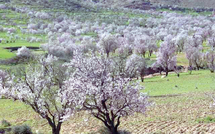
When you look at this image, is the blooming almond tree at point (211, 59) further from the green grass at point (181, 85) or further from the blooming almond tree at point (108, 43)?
the blooming almond tree at point (108, 43)

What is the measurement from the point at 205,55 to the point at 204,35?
56.8 metres

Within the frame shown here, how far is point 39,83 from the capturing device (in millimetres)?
20641

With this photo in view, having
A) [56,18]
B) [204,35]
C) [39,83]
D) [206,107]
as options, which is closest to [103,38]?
[204,35]

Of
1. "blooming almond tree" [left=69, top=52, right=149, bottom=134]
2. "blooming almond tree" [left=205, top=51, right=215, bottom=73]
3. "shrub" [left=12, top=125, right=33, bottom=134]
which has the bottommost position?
"blooming almond tree" [left=205, top=51, right=215, bottom=73]

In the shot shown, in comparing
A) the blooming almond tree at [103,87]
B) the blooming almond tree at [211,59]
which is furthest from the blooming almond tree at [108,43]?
the blooming almond tree at [103,87]

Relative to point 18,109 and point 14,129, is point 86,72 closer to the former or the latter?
point 14,129

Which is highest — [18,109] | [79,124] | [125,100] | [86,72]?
[86,72]

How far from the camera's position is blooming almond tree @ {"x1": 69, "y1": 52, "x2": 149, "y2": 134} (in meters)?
17.2

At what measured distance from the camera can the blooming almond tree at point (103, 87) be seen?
1717 centimetres

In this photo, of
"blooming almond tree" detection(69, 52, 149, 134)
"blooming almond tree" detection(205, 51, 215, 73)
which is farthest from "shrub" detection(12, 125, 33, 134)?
"blooming almond tree" detection(205, 51, 215, 73)

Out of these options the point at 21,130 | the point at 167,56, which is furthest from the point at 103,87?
the point at 167,56

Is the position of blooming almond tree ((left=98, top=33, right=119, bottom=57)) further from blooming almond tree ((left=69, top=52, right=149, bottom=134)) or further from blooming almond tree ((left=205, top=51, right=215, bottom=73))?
blooming almond tree ((left=69, top=52, right=149, bottom=134))

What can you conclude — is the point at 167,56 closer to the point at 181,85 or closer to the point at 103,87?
the point at 181,85

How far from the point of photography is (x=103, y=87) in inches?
680
